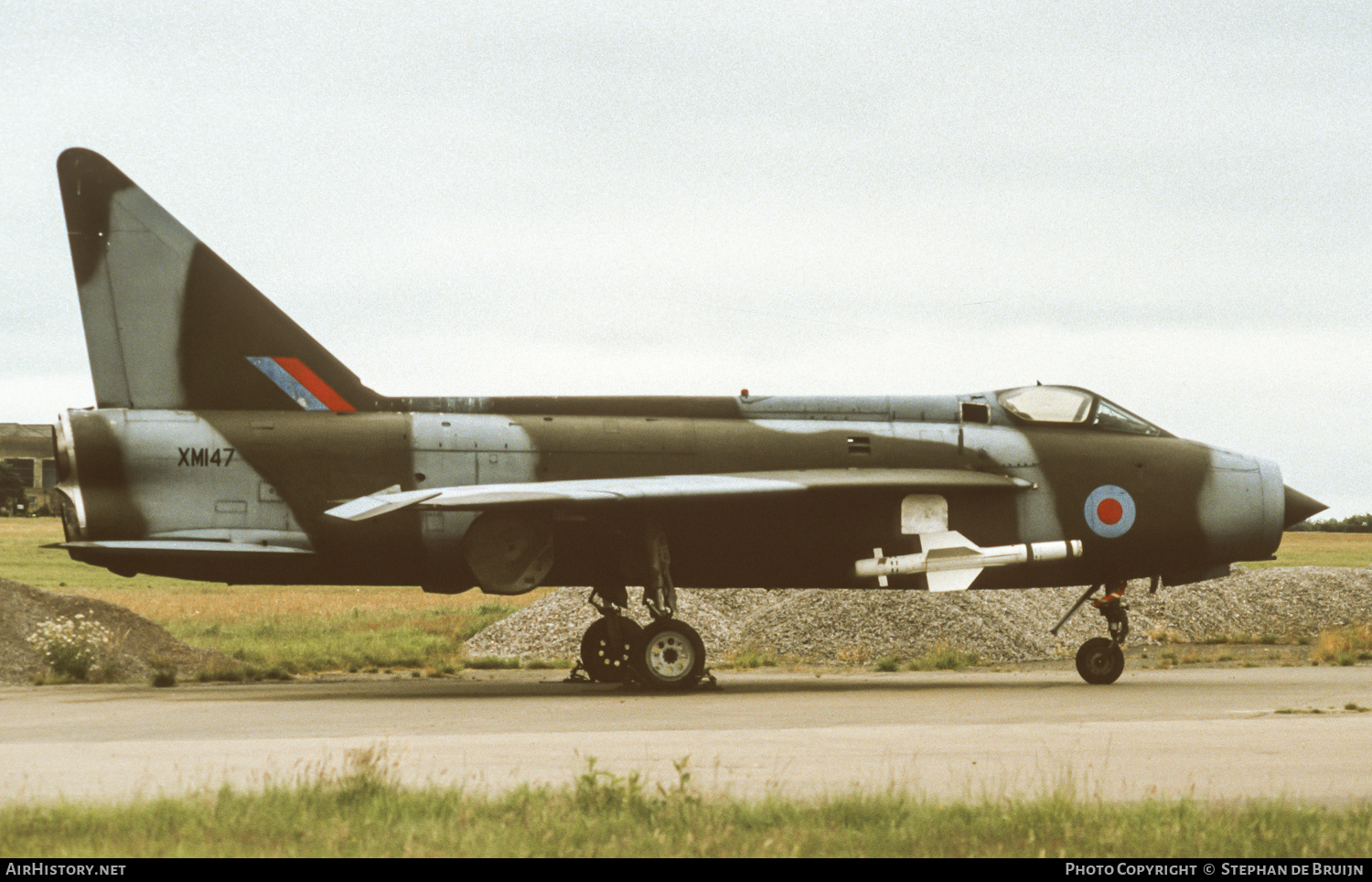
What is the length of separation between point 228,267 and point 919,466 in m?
9.29

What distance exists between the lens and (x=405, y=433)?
54.3ft

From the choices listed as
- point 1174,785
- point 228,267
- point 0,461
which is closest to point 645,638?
point 228,267

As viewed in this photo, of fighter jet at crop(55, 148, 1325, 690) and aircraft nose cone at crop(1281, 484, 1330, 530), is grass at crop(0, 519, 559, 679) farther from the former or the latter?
aircraft nose cone at crop(1281, 484, 1330, 530)

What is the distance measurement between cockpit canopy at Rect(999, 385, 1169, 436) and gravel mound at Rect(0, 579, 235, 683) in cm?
1208

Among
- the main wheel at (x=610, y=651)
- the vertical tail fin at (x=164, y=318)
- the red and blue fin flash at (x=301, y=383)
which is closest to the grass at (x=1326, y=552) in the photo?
the main wheel at (x=610, y=651)

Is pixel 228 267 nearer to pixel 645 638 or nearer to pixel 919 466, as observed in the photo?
pixel 645 638

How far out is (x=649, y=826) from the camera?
664 centimetres

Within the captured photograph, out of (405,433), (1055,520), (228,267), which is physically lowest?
(1055,520)

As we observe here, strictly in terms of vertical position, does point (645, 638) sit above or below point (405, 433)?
below

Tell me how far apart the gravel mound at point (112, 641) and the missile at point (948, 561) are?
9.83 metres

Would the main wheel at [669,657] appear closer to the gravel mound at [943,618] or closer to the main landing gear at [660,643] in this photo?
the main landing gear at [660,643]

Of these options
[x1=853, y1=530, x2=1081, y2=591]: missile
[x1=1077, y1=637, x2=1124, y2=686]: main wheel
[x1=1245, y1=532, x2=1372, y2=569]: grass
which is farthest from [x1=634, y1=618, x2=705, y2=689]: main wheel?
[x1=1245, y1=532, x2=1372, y2=569]: grass

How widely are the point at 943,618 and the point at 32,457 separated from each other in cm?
6178

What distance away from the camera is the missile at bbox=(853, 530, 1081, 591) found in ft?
54.7
